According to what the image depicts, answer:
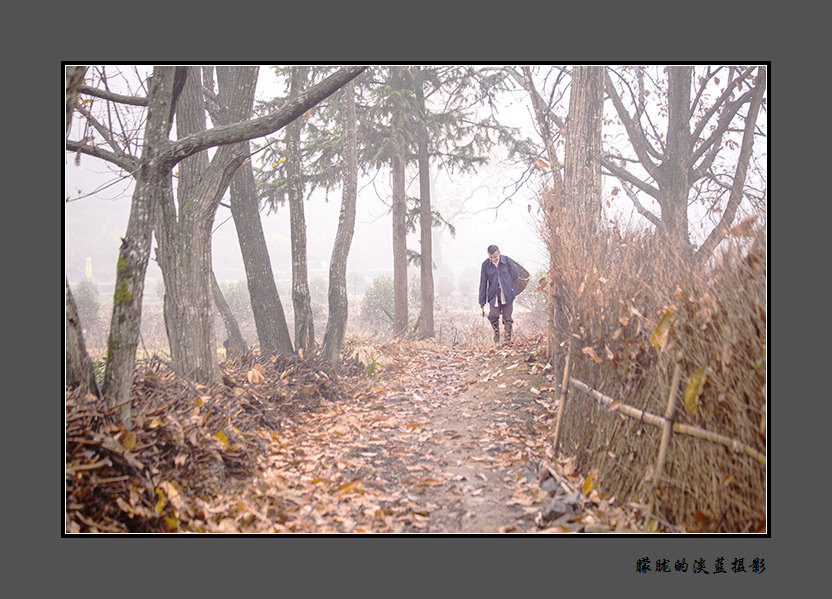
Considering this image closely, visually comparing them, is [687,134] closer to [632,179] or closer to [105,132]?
[632,179]

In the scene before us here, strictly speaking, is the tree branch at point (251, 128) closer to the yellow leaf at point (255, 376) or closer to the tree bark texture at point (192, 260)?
the tree bark texture at point (192, 260)

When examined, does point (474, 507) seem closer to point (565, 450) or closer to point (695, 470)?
point (565, 450)

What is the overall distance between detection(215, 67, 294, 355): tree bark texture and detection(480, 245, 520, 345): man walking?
11.5 ft

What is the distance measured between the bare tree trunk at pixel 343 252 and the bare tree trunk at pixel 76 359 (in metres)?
4.16

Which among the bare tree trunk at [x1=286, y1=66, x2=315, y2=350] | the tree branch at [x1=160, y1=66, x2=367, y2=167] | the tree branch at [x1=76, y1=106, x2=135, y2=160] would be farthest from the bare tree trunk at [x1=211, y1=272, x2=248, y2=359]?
the tree branch at [x1=160, y1=66, x2=367, y2=167]

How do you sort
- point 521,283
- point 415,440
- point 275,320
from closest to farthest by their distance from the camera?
point 415,440, point 275,320, point 521,283

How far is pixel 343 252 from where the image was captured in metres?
8.50

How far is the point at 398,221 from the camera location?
1334 cm

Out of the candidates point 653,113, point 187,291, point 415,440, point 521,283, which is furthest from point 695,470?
point 653,113

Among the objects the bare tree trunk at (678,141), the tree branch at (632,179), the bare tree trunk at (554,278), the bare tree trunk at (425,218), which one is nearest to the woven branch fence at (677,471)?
the bare tree trunk at (554,278)

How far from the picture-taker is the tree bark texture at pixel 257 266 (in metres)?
7.87

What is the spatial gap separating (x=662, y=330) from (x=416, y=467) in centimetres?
246

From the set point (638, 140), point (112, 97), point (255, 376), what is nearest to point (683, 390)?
point (255, 376)

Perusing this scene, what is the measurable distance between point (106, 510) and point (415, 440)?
2.88 m
